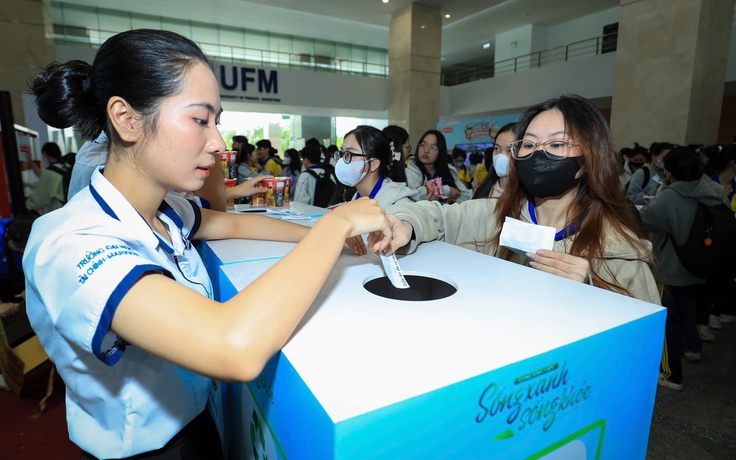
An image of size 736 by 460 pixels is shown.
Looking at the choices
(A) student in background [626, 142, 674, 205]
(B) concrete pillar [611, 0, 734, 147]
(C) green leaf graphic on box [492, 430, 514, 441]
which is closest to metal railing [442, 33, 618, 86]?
(B) concrete pillar [611, 0, 734, 147]

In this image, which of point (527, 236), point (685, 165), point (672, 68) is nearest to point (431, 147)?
point (685, 165)

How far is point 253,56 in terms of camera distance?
46.5ft

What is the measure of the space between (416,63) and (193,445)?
38.7 ft

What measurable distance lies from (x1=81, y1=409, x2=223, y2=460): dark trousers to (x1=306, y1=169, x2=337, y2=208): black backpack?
12.4 ft

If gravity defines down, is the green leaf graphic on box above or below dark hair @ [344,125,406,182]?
below

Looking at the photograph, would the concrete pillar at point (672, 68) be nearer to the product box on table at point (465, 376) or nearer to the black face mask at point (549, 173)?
the black face mask at point (549, 173)

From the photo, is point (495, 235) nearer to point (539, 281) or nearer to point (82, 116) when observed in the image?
point (539, 281)

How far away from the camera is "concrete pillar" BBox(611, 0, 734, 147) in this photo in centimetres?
656

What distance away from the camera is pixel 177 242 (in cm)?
100

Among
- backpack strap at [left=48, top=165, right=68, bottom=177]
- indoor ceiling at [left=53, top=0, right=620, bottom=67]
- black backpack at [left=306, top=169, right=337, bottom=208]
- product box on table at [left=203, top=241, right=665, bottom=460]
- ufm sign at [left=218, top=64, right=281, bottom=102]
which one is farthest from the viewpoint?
indoor ceiling at [left=53, top=0, right=620, bottom=67]

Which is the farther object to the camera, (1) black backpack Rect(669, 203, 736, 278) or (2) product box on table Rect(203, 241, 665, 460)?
(1) black backpack Rect(669, 203, 736, 278)

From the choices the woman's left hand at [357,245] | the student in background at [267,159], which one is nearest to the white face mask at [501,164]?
the woman's left hand at [357,245]

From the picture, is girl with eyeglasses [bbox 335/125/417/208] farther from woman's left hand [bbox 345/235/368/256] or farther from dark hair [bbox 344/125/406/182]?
woman's left hand [bbox 345/235/368/256]

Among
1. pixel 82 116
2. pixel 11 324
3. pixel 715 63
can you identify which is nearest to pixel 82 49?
pixel 11 324
